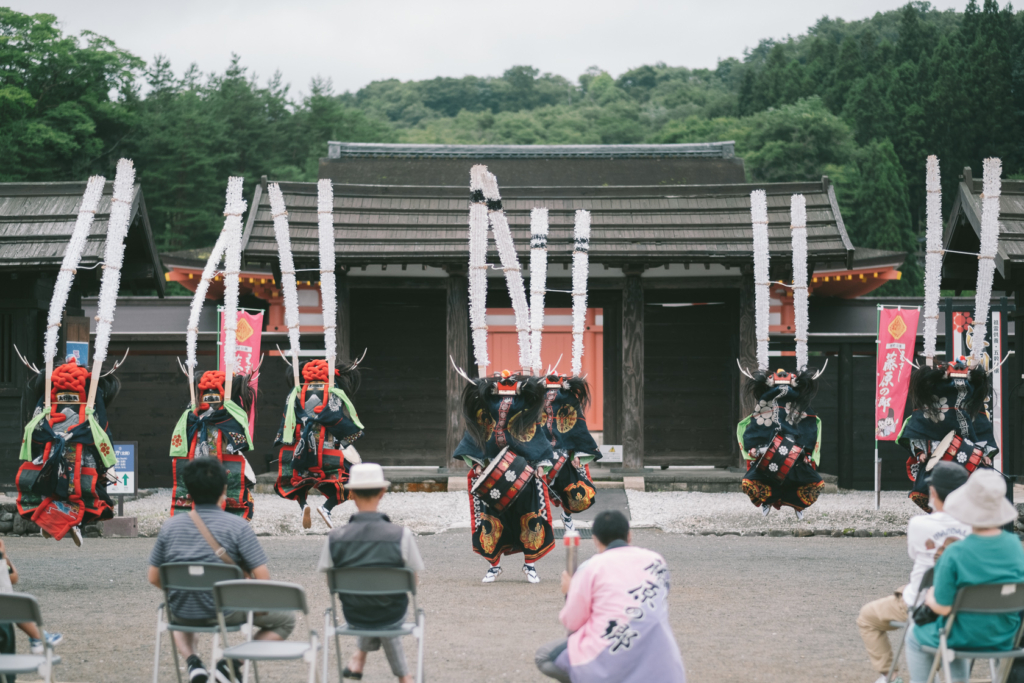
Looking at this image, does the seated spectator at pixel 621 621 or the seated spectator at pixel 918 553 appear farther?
the seated spectator at pixel 918 553

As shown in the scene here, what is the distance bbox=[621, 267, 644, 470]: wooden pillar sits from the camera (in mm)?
13219

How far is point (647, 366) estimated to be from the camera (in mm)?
14453

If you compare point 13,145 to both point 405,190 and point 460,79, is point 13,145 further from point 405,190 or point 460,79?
point 460,79

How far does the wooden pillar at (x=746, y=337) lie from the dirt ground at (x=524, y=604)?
3.22m

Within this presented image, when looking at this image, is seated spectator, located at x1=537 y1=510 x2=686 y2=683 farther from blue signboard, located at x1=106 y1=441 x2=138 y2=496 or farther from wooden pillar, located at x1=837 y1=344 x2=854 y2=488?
wooden pillar, located at x1=837 y1=344 x2=854 y2=488

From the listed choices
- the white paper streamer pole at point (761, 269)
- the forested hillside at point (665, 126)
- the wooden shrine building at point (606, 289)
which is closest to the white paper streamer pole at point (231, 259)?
the wooden shrine building at point (606, 289)

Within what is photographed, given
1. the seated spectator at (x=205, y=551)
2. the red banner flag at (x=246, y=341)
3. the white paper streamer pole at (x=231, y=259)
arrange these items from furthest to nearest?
the red banner flag at (x=246, y=341), the white paper streamer pole at (x=231, y=259), the seated spectator at (x=205, y=551)

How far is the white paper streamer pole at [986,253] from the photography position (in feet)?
29.0

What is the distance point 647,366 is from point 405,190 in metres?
4.27

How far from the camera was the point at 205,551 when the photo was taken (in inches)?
178

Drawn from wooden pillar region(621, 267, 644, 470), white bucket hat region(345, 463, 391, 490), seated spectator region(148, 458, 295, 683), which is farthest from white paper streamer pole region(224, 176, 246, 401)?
wooden pillar region(621, 267, 644, 470)

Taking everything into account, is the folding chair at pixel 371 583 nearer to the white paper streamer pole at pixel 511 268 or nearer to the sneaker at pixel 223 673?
the sneaker at pixel 223 673

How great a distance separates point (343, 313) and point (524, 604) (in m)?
7.25

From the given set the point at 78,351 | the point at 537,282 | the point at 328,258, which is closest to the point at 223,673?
the point at 537,282
